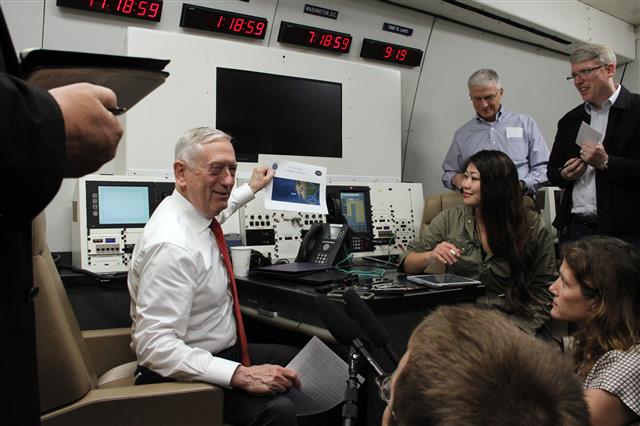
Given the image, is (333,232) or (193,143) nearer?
(193,143)

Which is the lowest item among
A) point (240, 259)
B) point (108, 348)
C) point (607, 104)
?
point (108, 348)

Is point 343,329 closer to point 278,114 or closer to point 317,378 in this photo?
point 317,378

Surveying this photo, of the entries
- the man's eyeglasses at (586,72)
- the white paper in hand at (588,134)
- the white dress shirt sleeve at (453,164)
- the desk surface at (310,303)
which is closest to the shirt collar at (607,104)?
the man's eyeglasses at (586,72)

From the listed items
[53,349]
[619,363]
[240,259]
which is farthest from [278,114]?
[619,363]

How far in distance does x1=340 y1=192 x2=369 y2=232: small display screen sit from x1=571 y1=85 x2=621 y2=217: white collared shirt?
3.61 ft

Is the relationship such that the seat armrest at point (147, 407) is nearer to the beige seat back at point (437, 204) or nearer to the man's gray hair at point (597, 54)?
the beige seat back at point (437, 204)

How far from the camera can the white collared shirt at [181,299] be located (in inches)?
63.2

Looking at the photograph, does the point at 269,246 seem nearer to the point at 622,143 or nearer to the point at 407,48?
the point at 622,143

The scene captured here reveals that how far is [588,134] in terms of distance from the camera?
2559 mm

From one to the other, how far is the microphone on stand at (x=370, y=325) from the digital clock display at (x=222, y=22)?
2599 mm

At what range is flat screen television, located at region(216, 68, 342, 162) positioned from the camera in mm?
3275

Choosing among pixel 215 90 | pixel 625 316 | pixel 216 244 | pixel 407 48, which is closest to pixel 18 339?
pixel 216 244

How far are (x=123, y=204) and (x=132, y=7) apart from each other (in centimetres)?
Result: 116

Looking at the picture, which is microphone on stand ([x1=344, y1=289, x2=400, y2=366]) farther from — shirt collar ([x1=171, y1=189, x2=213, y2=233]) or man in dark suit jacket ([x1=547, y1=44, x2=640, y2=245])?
man in dark suit jacket ([x1=547, y1=44, x2=640, y2=245])
